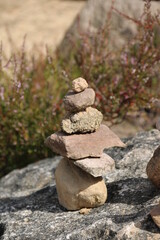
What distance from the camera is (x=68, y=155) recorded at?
3279mm

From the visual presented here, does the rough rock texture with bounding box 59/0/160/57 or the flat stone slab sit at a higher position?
the rough rock texture with bounding box 59/0/160/57

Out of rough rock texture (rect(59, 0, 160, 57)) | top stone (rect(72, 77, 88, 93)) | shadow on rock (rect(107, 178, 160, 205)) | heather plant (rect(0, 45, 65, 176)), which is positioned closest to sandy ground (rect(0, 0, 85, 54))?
rough rock texture (rect(59, 0, 160, 57))

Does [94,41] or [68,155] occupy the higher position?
[94,41]

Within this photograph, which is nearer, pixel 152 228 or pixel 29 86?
pixel 152 228

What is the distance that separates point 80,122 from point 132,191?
72 cm

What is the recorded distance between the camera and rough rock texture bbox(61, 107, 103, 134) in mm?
3320

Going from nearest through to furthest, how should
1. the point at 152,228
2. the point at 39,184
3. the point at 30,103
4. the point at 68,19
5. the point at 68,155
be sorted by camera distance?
1. the point at 152,228
2. the point at 68,155
3. the point at 39,184
4. the point at 30,103
5. the point at 68,19

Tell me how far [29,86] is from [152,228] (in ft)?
9.33

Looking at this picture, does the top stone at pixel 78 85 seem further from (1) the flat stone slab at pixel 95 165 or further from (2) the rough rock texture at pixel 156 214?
(2) the rough rock texture at pixel 156 214

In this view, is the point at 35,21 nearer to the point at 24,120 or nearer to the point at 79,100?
the point at 24,120

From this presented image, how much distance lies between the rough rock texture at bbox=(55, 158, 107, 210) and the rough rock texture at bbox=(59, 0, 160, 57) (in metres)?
3.60

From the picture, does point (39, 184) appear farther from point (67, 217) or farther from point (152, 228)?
point (152, 228)

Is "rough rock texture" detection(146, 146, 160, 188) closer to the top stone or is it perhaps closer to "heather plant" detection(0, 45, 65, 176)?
the top stone

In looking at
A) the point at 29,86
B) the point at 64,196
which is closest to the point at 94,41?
the point at 29,86
